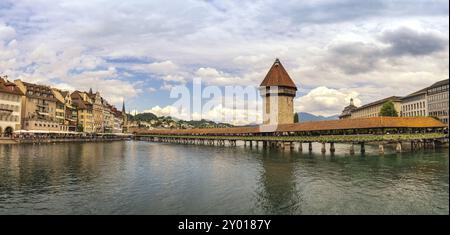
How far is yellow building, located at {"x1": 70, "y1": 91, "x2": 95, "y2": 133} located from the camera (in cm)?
8561

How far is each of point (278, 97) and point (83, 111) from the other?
176ft

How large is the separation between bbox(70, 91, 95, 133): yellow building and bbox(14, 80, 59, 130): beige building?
12.8 meters

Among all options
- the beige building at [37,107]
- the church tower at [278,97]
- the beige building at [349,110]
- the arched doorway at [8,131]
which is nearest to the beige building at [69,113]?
the beige building at [37,107]

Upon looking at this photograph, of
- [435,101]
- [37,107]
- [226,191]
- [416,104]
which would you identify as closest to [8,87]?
[37,107]

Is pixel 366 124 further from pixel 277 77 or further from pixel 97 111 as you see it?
pixel 97 111

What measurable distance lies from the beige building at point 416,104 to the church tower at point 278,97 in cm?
→ 2636

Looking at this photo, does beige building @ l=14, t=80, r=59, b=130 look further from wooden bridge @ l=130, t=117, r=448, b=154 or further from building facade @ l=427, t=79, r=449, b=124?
building facade @ l=427, t=79, r=449, b=124

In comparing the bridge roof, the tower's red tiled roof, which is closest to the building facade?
the bridge roof

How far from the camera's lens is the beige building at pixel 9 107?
56.2m

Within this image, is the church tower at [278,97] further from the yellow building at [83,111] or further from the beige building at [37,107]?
the yellow building at [83,111]

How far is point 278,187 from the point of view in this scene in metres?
17.2
